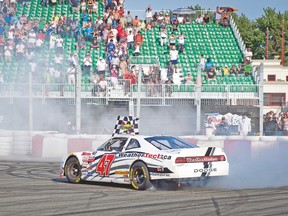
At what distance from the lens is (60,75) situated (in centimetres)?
2738

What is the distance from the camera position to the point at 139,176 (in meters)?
13.0

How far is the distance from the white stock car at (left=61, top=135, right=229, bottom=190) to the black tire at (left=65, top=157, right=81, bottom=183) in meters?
0.02

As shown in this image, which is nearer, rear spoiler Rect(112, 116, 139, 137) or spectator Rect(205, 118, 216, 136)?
rear spoiler Rect(112, 116, 139, 137)

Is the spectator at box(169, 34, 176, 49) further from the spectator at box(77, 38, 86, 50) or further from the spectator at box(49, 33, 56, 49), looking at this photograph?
the spectator at box(49, 33, 56, 49)

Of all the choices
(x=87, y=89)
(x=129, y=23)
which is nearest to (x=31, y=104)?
(x=87, y=89)

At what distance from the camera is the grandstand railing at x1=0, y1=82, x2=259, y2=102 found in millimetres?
26094

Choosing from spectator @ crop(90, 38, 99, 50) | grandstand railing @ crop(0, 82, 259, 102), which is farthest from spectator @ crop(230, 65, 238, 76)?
spectator @ crop(90, 38, 99, 50)

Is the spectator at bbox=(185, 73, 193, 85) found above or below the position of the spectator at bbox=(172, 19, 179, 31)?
below

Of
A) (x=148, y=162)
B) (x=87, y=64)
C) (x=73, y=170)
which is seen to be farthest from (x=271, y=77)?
(x=148, y=162)

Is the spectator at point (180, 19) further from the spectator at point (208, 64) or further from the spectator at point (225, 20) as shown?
the spectator at point (208, 64)

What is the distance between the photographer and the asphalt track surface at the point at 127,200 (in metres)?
9.97

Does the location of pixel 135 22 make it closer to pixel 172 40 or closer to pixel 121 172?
pixel 172 40

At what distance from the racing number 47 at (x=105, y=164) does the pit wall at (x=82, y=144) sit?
6973 mm

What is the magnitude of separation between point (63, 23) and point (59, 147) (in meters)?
11.3
